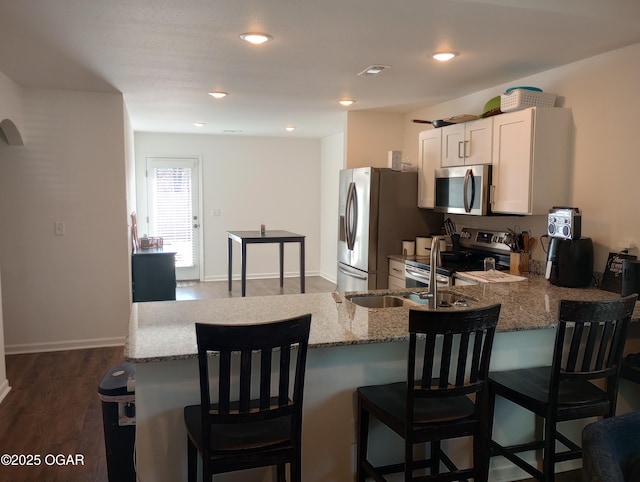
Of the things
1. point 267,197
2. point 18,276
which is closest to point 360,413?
point 18,276

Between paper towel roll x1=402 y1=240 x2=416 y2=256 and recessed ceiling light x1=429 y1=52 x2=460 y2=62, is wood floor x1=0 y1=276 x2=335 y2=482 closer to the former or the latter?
paper towel roll x1=402 y1=240 x2=416 y2=256

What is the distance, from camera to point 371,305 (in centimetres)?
298

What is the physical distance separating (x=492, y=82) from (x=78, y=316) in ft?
13.7

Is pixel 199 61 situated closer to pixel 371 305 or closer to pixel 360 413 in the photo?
pixel 371 305

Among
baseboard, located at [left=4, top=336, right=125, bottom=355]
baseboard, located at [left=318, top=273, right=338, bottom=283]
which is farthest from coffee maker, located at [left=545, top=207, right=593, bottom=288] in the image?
baseboard, located at [left=318, top=273, right=338, bottom=283]

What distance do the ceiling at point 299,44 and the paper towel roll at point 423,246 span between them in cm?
131

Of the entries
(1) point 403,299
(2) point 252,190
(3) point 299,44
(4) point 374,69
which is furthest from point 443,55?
(2) point 252,190

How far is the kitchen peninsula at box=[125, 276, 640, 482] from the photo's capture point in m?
1.99

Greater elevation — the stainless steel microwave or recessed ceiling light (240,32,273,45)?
recessed ceiling light (240,32,273,45)

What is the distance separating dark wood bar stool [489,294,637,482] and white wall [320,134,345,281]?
5.53 metres

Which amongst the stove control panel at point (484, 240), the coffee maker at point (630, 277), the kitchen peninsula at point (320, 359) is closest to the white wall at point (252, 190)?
A: the stove control panel at point (484, 240)

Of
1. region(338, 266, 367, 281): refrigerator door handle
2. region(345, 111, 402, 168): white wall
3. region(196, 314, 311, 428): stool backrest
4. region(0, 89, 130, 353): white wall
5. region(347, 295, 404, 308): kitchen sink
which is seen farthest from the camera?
region(345, 111, 402, 168): white wall

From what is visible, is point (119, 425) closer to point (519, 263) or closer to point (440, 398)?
point (440, 398)

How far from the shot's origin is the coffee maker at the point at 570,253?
Answer: 3.14 m
